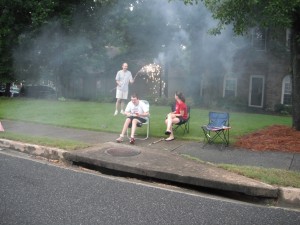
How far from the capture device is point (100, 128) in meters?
9.99

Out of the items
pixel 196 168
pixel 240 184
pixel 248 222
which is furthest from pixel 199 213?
pixel 196 168

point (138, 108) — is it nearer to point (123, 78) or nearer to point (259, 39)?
point (123, 78)

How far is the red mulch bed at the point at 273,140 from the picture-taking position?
7.71 metres

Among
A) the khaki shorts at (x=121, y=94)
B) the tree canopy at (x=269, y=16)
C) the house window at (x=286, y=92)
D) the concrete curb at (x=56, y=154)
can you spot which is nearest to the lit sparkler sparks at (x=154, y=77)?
the house window at (x=286, y=92)

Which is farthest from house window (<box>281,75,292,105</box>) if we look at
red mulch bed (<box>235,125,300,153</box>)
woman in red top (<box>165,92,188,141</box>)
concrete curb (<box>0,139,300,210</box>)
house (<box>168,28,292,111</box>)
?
concrete curb (<box>0,139,300,210</box>)

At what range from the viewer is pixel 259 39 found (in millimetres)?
20203

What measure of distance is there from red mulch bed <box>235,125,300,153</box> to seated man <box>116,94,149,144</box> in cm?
238

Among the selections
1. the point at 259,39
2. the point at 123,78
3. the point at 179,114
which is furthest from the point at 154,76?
the point at 179,114

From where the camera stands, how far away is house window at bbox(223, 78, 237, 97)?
21.6 metres

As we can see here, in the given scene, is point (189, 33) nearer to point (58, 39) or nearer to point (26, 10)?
point (58, 39)

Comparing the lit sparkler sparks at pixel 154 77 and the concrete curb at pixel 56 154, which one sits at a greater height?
the lit sparkler sparks at pixel 154 77

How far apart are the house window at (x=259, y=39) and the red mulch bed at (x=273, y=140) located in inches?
465

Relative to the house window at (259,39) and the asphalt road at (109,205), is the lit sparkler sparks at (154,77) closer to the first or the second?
the house window at (259,39)

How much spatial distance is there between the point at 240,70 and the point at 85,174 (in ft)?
54.4
